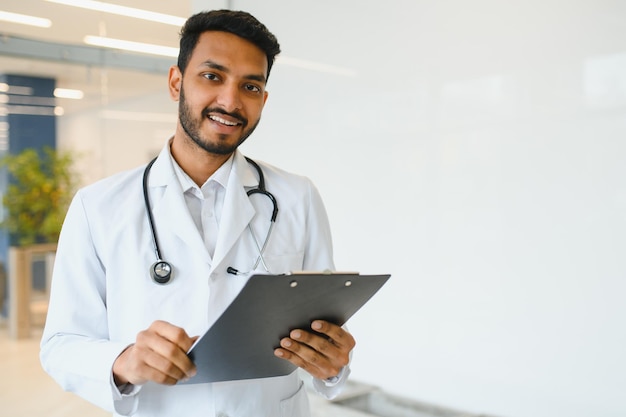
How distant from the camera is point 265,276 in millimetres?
917

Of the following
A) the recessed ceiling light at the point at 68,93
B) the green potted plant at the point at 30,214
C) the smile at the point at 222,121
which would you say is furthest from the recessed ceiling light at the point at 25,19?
the smile at the point at 222,121

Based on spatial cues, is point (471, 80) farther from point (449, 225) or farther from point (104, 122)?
point (104, 122)

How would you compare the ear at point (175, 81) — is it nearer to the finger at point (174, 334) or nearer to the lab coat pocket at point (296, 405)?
the finger at point (174, 334)

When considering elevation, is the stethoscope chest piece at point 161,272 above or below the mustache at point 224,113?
below

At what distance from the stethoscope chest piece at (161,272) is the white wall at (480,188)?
1741mm

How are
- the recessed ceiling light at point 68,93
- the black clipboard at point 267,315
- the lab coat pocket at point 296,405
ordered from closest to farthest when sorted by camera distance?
1. the black clipboard at point 267,315
2. the lab coat pocket at point 296,405
3. the recessed ceiling light at point 68,93

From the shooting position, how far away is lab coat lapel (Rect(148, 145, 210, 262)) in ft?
4.31

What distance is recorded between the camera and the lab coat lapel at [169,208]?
4.31ft

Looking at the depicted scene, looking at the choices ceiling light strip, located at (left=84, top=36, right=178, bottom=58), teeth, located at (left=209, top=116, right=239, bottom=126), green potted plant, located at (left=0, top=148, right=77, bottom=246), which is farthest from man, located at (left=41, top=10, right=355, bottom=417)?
ceiling light strip, located at (left=84, top=36, right=178, bottom=58)

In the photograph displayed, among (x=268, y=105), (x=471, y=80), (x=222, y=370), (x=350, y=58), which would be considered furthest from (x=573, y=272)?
(x=268, y=105)

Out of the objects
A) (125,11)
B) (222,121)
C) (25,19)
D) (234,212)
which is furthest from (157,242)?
(125,11)

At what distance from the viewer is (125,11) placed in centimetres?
378

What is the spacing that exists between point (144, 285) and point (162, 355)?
268mm

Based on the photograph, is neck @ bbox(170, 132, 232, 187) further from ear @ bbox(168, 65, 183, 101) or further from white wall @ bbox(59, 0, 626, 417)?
white wall @ bbox(59, 0, 626, 417)
